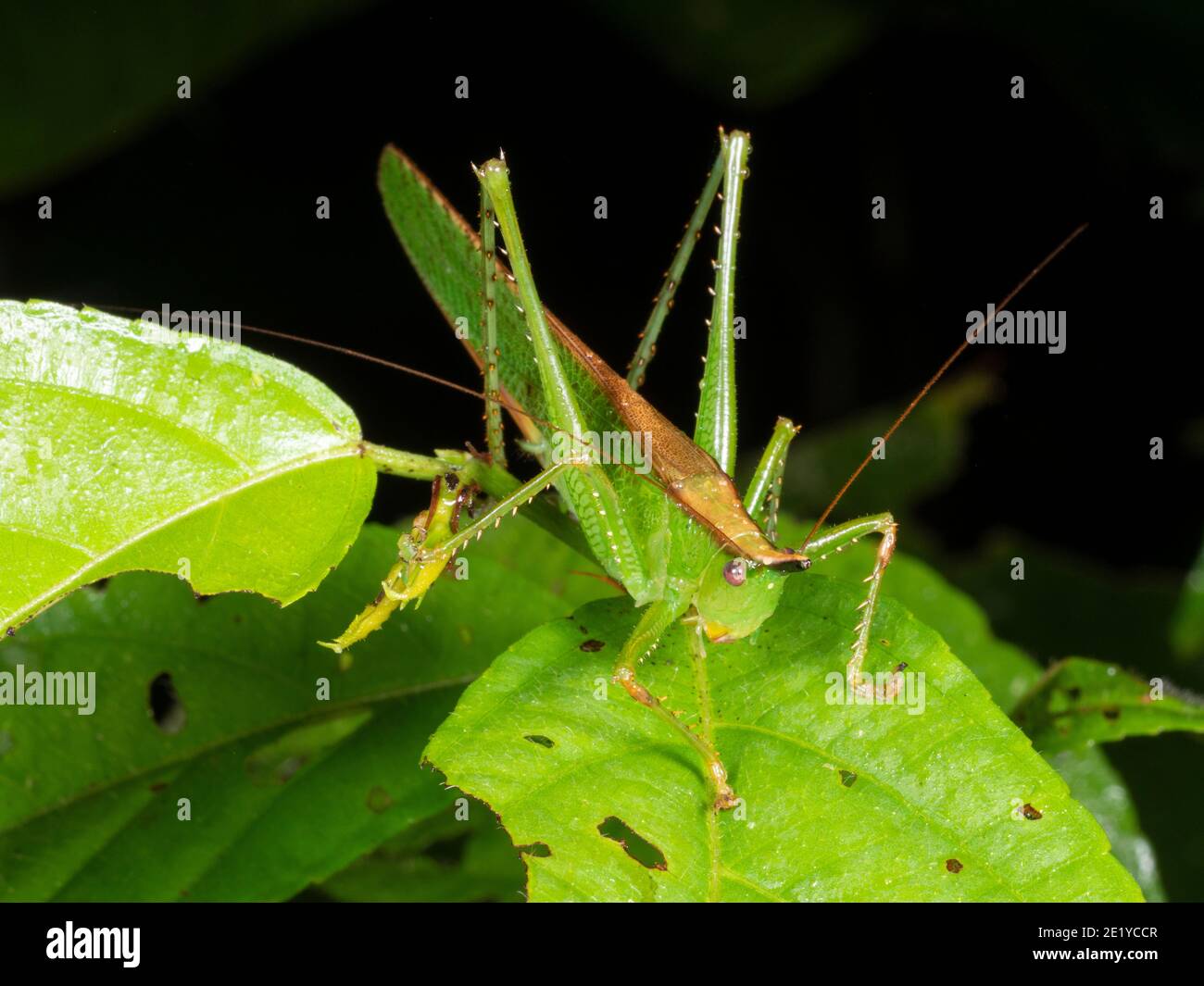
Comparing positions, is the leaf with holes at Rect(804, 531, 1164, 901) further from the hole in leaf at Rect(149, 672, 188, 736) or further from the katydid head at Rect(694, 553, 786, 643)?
the hole in leaf at Rect(149, 672, 188, 736)

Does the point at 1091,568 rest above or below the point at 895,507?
below

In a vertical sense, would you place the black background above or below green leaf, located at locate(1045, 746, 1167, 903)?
above

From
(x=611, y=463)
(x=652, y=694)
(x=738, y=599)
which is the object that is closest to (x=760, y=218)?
(x=611, y=463)

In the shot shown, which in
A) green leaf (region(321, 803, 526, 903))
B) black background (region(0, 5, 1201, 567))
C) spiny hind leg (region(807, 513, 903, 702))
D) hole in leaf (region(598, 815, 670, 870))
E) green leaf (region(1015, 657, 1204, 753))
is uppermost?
black background (region(0, 5, 1201, 567))

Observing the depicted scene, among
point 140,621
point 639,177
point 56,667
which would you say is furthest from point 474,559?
point 639,177

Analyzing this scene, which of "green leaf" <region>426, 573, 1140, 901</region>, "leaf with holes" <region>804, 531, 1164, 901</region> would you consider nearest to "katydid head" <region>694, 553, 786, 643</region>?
"green leaf" <region>426, 573, 1140, 901</region>

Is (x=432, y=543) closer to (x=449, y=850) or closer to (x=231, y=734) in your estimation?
(x=231, y=734)

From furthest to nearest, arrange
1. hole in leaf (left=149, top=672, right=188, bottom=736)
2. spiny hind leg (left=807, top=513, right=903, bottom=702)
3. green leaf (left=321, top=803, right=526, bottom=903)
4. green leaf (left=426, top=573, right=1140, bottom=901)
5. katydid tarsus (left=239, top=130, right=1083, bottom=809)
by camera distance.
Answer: green leaf (left=321, top=803, right=526, bottom=903), hole in leaf (left=149, top=672, right=188, bottom=736), katydid tarsus (left=239, top=130, right=1083, bottom=809), spiny hind leg (left=807, top=513, right=903, bottom=702), green leaf (left=426, top=573, right=1140, bottom=901)
